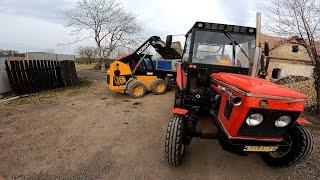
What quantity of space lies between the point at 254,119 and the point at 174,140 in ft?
4.06

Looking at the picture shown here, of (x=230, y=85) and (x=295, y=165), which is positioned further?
(x=295, y=165)

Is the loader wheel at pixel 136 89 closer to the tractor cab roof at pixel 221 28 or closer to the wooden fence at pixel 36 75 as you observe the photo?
the wooden fence at pixel 36 75

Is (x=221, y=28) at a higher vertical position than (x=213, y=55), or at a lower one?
higher

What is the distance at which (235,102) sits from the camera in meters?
3.46

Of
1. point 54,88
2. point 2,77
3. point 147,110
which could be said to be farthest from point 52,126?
point 54,88

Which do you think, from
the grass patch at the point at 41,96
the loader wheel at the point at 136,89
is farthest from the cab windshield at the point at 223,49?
the grass patch at the point at 41,96

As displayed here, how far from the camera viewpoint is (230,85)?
381 centimetres

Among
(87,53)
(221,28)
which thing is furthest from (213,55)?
(87,53)

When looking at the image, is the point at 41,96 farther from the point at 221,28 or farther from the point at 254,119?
the point at 254,119

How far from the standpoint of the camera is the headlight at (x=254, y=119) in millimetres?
3338

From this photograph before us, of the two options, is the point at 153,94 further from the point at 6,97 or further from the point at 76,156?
the point at 76,156

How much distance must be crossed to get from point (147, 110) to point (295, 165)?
4.62 meters

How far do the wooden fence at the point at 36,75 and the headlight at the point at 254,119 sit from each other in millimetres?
9552

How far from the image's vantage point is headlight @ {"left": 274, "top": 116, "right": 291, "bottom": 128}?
3.41 metres
